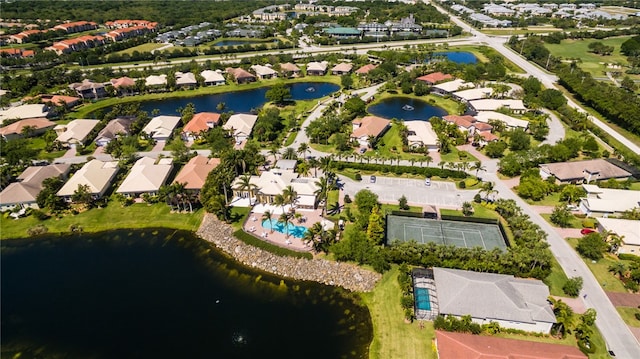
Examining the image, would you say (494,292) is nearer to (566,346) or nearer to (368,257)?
(566,346)

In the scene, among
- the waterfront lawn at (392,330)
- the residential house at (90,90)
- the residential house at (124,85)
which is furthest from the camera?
the residential house at (124,85)

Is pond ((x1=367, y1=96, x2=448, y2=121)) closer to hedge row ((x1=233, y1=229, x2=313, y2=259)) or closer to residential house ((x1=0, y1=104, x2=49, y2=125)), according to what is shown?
hedge row ((x1=233, y1=229, x2=313, y2=259))

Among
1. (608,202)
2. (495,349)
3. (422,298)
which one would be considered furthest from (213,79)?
(495,349)

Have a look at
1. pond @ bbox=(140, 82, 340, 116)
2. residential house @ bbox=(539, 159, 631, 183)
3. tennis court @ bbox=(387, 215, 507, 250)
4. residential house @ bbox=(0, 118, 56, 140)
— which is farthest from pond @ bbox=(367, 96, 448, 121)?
residential house @ bbox=(0, 118, 56, 140)

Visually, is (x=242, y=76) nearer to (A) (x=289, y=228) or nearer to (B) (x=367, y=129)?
(B) (x=367, y=129)

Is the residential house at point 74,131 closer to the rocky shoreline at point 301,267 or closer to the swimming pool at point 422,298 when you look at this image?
the rocky shoreline at point 301,267

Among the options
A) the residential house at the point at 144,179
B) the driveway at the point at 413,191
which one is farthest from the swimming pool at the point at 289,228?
the residential house at the point at 144,179
